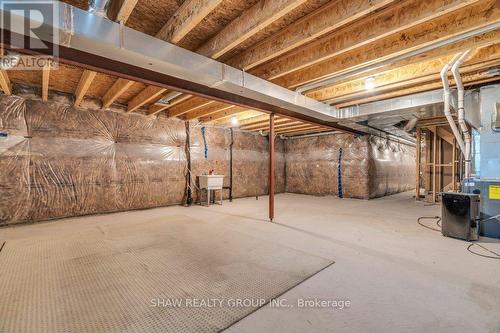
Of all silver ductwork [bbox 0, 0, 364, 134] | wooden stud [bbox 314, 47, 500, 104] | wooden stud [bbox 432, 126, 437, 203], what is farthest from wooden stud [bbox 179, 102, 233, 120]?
wooden stud [bbox 432, 126, 437, 203]

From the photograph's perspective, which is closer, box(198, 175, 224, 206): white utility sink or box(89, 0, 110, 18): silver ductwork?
box(89, 0, 110, 18): silver ductwork

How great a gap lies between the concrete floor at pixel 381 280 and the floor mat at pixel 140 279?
7.4 inches

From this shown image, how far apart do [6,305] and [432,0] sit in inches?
150

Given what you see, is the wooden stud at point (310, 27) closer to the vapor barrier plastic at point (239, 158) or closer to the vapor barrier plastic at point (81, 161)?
the vapor barrier plastic at point (81, 161)

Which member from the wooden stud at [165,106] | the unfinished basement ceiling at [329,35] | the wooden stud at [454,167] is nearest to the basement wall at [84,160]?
the wooden stud at [165,106]

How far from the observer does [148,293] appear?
1.67 metres

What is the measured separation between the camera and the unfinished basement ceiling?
185 cm

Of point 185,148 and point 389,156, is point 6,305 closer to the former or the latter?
point 185,148

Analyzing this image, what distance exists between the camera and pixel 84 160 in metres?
4.22

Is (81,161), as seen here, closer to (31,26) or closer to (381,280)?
(31,26)

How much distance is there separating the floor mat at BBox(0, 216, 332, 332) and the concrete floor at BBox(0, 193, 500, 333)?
19 centimetres

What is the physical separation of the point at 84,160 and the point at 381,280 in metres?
4.95

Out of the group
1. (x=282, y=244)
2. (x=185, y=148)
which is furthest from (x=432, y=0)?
(x=185, y=148)

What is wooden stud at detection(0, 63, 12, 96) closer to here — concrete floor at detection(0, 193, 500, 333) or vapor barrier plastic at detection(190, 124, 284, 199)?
concrete floor at detection(0, 193, 500, 333)
